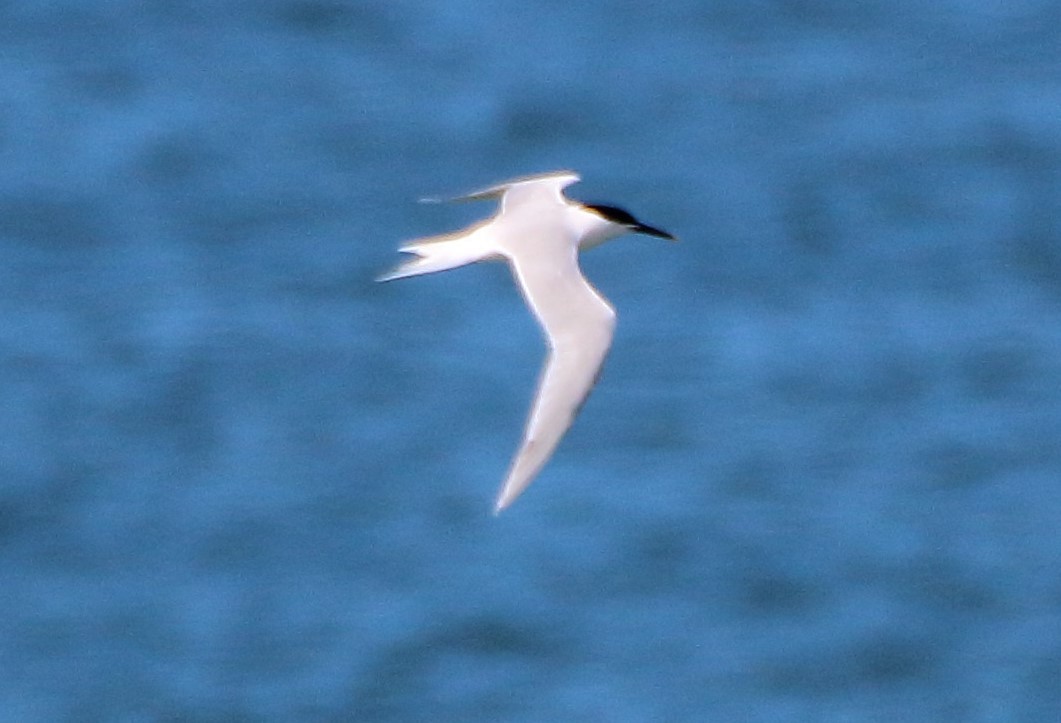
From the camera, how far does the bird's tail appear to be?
682cm

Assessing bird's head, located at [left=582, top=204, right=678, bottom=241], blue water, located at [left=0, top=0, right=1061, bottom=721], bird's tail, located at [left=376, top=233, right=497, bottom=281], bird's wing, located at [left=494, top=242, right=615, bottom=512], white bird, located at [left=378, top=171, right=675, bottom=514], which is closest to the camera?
bird's wing, located at [left=494, top=242, right=615, bottom=512]

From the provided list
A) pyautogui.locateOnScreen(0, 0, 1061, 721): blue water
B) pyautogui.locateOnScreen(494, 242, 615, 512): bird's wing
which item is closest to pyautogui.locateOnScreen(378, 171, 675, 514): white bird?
pyautogui.locateOnScreen(494, 242, 615, 512): bird's wing

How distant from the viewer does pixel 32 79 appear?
1741 cm

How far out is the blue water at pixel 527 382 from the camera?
1405 cm

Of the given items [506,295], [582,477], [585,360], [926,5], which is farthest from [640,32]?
[585,360]

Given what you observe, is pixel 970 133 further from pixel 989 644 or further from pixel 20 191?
pixel 20 191

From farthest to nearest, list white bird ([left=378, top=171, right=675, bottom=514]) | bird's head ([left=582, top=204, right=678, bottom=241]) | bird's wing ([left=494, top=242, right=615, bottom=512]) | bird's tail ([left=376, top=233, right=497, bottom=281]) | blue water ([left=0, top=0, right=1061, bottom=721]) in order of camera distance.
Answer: blue water ([left=0, top=0, right=1061, bottom=721])
bird's head ([left=582, top=204, right=678, bottom=241])
bird's tail ([left=376, top=233, right=497, bottom=281])
white bird ([left=378, top=171, right=675, bottom=514])
bird's wing ([left=494, top=242, right=615, bottom=512])

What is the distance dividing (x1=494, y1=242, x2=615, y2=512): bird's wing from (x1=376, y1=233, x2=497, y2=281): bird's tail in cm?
10

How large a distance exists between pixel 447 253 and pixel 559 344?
1.97ft

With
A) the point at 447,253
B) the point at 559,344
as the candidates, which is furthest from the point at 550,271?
the point at 559,344

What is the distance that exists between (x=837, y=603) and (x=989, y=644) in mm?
853

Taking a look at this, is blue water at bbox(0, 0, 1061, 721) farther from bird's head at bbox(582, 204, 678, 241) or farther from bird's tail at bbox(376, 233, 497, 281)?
bird's tail at bbox(376, 233, 497, 281)

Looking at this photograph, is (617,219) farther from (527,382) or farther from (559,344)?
(527,382)

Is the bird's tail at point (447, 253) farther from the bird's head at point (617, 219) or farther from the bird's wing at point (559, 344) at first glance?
the bird's head at point (617, 219)
